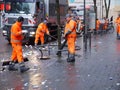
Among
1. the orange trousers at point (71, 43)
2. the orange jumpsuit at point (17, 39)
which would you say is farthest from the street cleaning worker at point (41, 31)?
the orange jumpsuit at point (17, 39)

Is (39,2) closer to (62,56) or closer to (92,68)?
(62,56)

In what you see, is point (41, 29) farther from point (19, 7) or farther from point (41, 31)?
point (19, 7)

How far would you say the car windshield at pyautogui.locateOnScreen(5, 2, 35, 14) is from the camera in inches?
1053

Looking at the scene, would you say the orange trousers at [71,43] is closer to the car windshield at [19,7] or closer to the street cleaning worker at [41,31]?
the street cleaning worker at [41,31]

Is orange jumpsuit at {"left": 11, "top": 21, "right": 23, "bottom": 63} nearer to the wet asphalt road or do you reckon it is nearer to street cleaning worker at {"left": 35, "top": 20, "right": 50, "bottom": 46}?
the wet asphalt road

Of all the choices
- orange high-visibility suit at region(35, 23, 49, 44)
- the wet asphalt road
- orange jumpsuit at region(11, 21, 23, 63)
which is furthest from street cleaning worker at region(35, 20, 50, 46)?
orange jumpsuit at region(11, 21, 23, 63)

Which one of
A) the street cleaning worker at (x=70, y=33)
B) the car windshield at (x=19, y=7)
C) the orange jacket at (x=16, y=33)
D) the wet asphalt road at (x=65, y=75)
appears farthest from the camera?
the car windshield at (x=19, y=7)

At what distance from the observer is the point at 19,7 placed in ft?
88.4

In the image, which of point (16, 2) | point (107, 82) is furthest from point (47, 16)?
point (107, 82)

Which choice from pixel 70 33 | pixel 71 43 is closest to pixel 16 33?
pixel 70 33

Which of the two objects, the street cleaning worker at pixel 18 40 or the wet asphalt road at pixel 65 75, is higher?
the street cleaning worker at pixel 18 40

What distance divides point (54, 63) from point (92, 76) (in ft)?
12.1

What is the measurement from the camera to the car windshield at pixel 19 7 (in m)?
26.7

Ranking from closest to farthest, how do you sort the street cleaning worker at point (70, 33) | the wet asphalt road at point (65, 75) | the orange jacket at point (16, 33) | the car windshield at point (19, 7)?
the wet asphalt road at point (65, 75) < the orange jacket at point (16, 33) < the street cleaning worker at point (70, 33) < the car windshield at point (19, 7)
